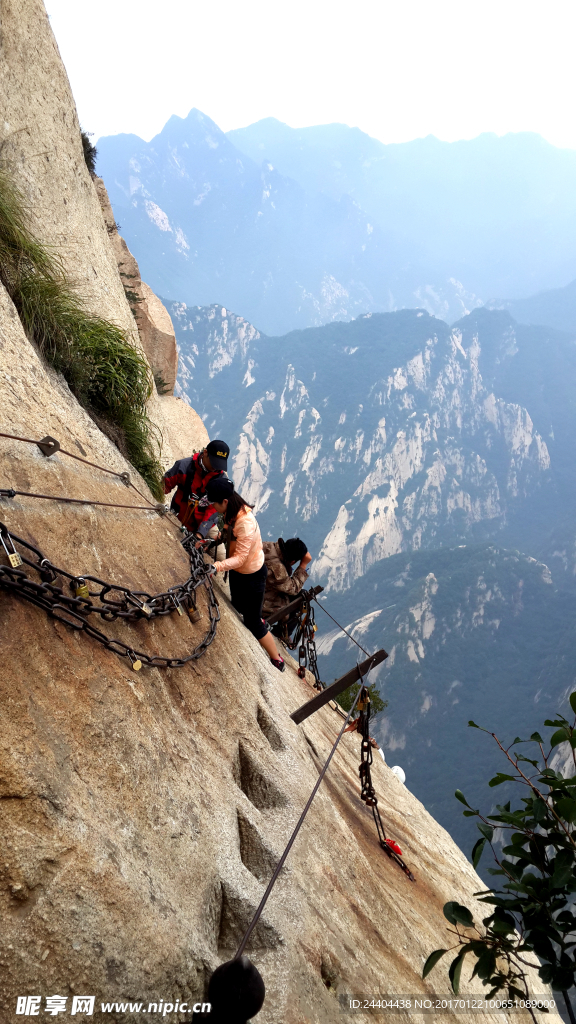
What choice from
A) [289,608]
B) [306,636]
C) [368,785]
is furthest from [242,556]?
[306,636]

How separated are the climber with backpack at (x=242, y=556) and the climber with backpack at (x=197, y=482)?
0.26 m

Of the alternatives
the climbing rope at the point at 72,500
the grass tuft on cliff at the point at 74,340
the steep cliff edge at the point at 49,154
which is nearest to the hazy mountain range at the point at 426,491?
the steep cliff edge at the point at 49,154

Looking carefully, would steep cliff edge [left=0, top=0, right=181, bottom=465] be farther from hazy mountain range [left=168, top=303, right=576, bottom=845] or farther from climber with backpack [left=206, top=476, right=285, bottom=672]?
hazy mountain range [left=168, top=303, right=576, bottom=845]

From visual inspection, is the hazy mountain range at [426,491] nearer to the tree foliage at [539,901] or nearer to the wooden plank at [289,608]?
the wooden plank at [289,608]

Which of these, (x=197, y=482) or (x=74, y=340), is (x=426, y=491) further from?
(x=74, y=340)

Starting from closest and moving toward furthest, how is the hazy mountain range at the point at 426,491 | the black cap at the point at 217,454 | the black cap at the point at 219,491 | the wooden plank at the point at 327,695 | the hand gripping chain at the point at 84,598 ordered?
1. the hand gripping chain at the point at 84,598
2. the black cap at the point at 219,491
3. the wooden plank at the point at 327,695
4. the black cap at the point at 217,454
5. the hazy mountain range at the point at 426,491

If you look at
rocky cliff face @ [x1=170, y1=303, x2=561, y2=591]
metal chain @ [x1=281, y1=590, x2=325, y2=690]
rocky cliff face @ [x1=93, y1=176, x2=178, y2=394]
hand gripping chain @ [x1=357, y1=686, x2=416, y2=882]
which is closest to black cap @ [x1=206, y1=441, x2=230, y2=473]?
hand gripping chain @ [x1=357, y1=686, x2=416, y2=882]

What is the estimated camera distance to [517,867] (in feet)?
8.89

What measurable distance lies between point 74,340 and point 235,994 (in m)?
5.11

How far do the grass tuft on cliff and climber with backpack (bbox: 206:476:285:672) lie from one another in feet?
4.54

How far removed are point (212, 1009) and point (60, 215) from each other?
900 centimetres

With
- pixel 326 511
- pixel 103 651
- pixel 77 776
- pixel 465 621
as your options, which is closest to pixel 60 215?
pixel 103 651

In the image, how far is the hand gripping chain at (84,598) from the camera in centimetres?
278

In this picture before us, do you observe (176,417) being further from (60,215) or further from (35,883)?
(35,883)
